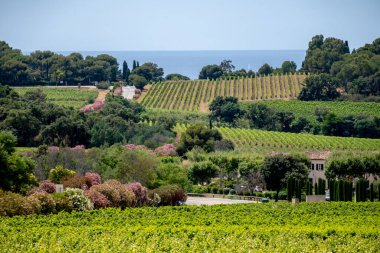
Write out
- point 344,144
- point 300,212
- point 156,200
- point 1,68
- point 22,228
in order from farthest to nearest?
1. point 1,68
2. point 344,144
3. point 156,200
4. point 300,212
5. point 22,228

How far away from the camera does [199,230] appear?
3938cm

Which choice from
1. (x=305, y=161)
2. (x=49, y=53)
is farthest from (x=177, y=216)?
(x=49, y=53)

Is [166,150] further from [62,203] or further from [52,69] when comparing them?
[52,69]

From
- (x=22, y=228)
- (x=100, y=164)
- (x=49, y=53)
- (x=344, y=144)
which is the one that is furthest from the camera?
(x=49, y=53)

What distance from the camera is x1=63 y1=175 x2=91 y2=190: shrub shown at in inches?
2174

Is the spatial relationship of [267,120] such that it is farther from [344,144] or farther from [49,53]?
[49,53]

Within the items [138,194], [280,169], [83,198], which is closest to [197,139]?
[280,169]

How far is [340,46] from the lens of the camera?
608 feet

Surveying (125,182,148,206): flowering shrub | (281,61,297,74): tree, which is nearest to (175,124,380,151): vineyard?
(125,182,148,206): flowering shrub

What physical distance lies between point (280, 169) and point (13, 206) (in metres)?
33.8

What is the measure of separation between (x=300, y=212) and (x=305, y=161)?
29959 millimetres

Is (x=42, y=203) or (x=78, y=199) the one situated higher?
(x=42, y=203)

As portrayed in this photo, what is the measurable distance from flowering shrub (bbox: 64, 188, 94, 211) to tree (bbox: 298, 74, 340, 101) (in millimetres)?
95274

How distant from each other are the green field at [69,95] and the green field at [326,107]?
24.1m
